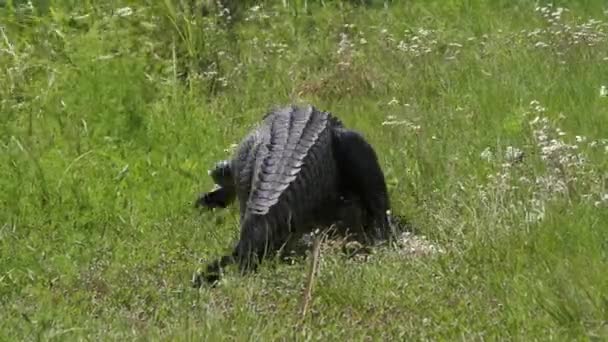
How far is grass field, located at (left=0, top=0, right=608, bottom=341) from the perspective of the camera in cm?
498

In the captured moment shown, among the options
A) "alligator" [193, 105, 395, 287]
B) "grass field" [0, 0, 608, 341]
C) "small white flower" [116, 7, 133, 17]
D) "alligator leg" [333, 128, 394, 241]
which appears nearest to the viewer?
"grass field" [0, 0, 608, 341]

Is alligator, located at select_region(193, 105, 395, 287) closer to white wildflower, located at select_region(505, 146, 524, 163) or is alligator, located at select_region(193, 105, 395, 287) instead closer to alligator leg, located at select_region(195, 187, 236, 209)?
alligator leg, located at select_region(195, 187, 236, 209)

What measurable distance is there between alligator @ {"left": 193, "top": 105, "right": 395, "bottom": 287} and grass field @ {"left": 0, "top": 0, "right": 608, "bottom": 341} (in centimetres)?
20

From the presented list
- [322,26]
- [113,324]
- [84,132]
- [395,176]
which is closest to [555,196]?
[395,176]

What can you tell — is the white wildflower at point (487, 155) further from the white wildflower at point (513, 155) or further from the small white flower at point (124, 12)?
the small white flower at point (124, 12)

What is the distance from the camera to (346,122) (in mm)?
8289

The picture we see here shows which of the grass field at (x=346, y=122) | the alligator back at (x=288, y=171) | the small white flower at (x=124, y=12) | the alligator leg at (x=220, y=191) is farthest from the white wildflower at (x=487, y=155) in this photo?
the small white flower at (x=124, y=12)

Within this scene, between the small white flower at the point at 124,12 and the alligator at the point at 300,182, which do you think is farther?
the small white flower at the point at 124,12

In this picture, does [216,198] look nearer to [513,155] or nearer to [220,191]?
[220,191]

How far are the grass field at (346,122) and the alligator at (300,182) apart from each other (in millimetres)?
197

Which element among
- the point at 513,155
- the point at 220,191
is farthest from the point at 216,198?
the point at 513,155

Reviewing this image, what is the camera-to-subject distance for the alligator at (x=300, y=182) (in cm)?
582

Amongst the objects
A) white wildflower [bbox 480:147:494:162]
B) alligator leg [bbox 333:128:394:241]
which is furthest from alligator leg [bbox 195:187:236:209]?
white wildflower [bbox 480:147:494:162]

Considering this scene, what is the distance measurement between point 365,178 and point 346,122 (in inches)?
73.2
